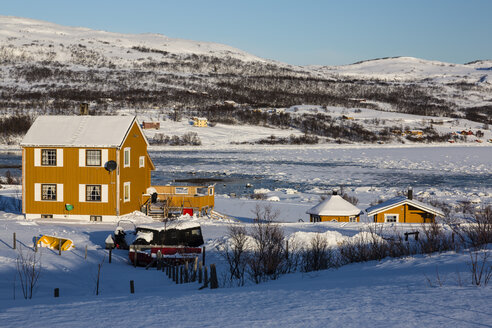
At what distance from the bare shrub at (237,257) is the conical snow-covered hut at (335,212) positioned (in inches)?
382

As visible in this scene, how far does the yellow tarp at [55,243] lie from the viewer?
21.7 meters

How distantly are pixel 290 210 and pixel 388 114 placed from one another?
146m

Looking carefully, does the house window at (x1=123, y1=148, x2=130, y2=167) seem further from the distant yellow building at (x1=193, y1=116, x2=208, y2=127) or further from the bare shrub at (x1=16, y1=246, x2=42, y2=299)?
the distant yellow building at (x1=193, y1=116, x2=208, y2=127)

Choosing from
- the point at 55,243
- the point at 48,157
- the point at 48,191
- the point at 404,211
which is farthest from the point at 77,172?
the point at 404,211

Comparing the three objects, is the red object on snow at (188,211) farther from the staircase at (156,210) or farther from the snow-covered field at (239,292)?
the snow-covered field at (239,292)

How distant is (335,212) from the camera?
30359 millimetres

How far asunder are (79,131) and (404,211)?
714 inches

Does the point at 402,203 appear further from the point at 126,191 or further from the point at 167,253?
the point at 126,191

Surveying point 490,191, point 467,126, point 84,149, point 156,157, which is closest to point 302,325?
point 84,149

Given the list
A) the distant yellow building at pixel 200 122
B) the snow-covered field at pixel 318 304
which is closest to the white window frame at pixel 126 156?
the snow-covered field at pixel 318 304

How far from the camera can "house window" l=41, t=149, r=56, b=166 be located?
3188 centimetres

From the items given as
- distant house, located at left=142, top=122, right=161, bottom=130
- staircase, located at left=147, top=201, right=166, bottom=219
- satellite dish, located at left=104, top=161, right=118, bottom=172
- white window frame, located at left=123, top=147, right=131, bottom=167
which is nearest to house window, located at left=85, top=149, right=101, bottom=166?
satellite dish, located at left=104, top=161, right=118, bottom=172

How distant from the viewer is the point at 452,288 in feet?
30.7

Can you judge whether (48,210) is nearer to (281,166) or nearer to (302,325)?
(302,325)
